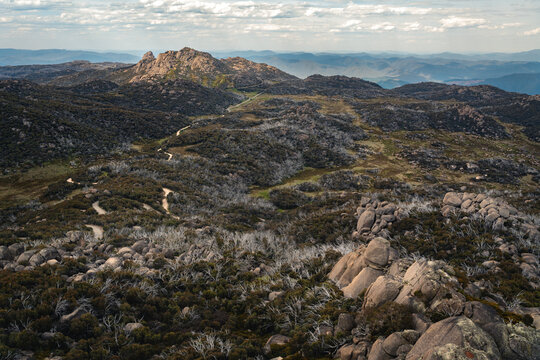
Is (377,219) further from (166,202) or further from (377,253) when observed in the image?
(166,202)

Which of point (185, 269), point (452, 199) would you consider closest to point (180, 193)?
point (185, 269)

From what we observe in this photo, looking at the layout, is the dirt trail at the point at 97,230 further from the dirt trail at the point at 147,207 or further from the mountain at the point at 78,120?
the mountain at the point at 78,120

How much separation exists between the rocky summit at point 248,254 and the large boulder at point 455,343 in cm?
4

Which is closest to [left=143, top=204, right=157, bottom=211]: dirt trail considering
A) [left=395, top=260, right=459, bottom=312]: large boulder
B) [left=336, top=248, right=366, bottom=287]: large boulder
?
[left=336, top=248, right=366, bottom=287]: large boulder

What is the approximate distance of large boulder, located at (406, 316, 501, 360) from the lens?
20.5ft

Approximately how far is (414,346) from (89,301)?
1286cm

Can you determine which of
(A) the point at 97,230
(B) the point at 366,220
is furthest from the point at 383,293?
(A) the point at 97,230

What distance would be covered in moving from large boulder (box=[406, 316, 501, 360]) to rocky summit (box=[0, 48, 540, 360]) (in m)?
0.04

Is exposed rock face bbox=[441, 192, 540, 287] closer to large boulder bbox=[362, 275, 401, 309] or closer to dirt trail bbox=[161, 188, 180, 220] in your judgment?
large boulder bbox=[362, 275, 401, 309]

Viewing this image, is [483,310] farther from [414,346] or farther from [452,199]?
[452,199]

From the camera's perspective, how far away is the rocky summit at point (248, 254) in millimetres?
9070

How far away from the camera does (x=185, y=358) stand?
30.3 feet

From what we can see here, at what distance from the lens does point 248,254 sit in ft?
60.4

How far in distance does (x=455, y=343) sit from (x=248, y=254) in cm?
1333
